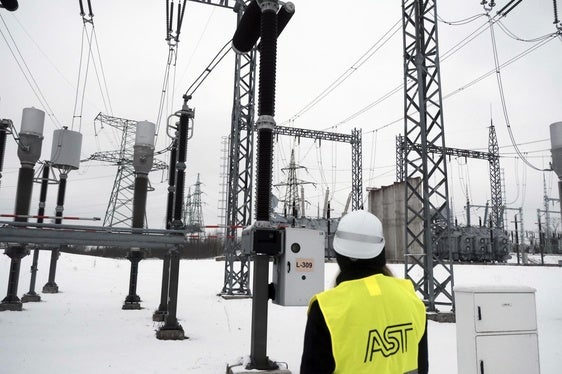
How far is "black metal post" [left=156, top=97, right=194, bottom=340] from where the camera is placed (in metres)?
7.29

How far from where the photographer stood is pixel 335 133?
28.5 metres

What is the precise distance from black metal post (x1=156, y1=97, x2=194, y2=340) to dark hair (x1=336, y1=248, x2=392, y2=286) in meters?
6.23

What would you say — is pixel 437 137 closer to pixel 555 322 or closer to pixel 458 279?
pixel 555 322

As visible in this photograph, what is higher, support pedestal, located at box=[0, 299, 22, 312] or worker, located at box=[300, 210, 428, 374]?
worker, located at box=[300, 210, 428, 374]

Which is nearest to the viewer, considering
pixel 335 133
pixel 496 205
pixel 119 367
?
pixel 119 367

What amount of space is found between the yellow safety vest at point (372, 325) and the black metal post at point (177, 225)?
20.9 feet

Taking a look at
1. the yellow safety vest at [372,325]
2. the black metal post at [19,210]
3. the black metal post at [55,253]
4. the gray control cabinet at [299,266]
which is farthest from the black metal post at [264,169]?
the black metal post at [55,253]

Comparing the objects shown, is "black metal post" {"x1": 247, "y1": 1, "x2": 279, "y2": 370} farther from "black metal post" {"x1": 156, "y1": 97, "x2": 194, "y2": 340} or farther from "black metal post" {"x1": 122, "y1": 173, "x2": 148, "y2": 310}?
"black metal post" {"x1": 122, "y1": 173, "x2": 148, "y2": 310}

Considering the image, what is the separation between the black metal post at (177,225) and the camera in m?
7.29

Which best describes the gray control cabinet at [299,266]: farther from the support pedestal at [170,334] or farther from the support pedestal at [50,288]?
the support pedestal at [50,288]

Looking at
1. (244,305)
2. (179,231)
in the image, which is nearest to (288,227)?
(179,231)

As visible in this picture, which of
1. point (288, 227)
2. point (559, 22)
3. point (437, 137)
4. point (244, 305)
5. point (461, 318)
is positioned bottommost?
point (244, 305)

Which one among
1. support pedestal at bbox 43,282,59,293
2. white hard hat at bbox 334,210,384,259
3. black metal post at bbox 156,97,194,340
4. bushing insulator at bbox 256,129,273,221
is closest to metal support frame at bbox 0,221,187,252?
black metal post at bbox 156,97,194,340

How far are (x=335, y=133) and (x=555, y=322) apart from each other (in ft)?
66.8
